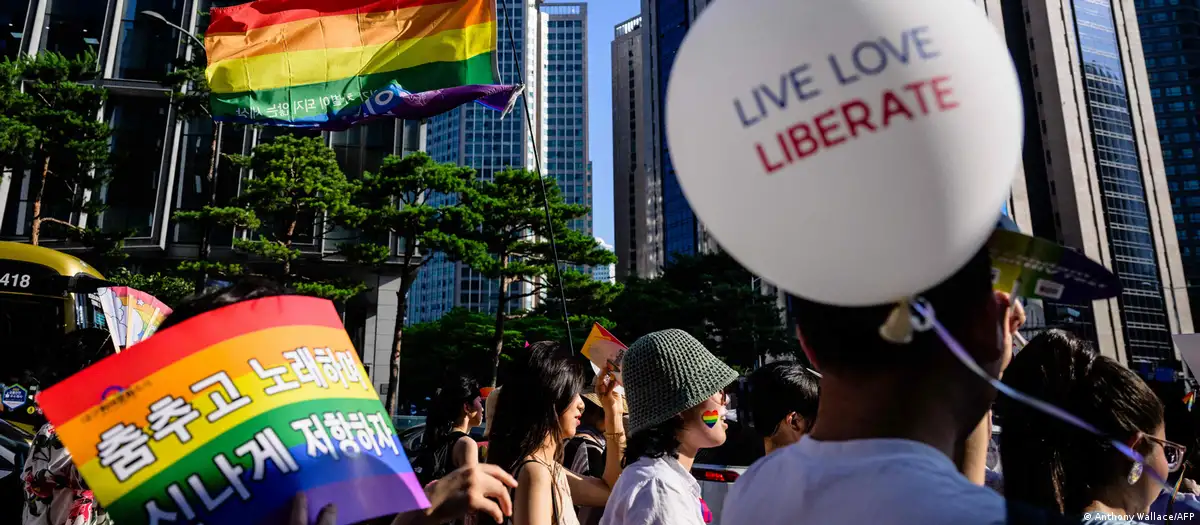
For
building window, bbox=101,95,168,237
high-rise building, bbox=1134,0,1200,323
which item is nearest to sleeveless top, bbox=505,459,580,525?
building window, bbox=101,95,168,237

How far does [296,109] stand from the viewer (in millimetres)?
7754

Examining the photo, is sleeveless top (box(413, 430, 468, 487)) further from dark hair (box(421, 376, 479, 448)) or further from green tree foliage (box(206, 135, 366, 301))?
green tree foliage (box(206, 135, 366, 301))

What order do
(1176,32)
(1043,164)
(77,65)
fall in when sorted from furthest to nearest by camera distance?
(1176,32), (1043,164), (77,65)

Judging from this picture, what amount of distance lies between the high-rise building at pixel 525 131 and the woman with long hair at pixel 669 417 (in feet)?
204

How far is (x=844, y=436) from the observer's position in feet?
3.41

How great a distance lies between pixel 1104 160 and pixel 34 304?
6789 centimetres

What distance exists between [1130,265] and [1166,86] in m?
28.9

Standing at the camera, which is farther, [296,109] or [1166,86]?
[1166,86]

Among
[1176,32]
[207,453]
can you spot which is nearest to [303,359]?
[207,453]

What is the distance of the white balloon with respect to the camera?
3.18 feet

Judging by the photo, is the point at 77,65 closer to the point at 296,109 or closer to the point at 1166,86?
the point at 296,109

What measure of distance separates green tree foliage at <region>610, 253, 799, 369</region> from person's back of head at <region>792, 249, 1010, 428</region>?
26.9 meters

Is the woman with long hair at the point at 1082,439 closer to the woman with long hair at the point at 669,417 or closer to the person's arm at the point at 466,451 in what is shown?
the woman with long hair at the point at 669,417

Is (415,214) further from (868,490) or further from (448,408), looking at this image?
(868,490)
